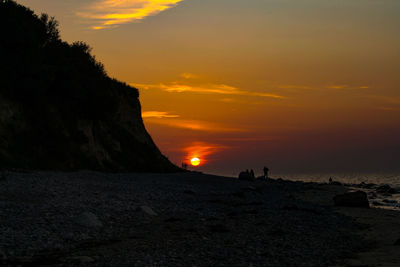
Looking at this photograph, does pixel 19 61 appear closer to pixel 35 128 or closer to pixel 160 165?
pixel 35 128

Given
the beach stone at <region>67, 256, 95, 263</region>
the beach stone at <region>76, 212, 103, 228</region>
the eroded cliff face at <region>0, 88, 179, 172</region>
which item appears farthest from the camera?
the eroded cliff face at <region>0, 88, 179, 172</region>

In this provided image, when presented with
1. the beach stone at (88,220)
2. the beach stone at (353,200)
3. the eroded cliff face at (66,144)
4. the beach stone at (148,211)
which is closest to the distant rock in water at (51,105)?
the eroded cliff face at (66,144)

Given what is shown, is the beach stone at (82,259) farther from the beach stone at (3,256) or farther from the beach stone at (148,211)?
the beach stone at (148,211)

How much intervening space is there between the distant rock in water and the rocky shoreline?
44.8 feet

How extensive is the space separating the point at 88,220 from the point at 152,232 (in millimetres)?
2582

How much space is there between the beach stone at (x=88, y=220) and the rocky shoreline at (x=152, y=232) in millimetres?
39

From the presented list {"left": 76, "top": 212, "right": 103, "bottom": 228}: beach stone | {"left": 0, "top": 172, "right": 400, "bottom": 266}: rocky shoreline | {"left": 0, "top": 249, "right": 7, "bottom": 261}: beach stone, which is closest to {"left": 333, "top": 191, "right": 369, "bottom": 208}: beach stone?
{"left": 0, "top": 172, "right": 400, "bottom": 266}: rocky shoreline

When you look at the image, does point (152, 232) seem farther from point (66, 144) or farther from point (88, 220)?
point (66, 144)

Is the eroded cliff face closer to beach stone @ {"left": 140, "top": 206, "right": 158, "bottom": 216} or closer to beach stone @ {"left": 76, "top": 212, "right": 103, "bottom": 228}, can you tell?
beach stone @ {"left": 140, "top": 206, "right": 158, "bottom": 216}

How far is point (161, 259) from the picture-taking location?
11.1 metres

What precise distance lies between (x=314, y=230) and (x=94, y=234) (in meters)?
9.42

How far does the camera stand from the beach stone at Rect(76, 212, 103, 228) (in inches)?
607

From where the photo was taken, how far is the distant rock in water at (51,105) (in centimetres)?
3709

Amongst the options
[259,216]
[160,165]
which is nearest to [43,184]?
[259,216]
